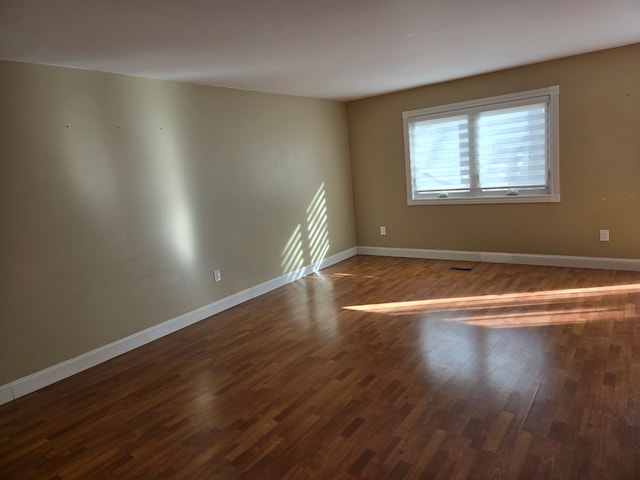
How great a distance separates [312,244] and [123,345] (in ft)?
8.81

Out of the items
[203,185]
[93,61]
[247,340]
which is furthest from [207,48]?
[247,340]

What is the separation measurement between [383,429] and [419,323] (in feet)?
4.81

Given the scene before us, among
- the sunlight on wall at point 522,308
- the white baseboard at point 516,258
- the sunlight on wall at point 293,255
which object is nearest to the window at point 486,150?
the white baseboard at point 516,258

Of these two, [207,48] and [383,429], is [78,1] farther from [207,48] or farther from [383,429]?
[383,429]

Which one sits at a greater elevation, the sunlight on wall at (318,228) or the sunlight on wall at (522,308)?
the sunlight on wall at (318,228)

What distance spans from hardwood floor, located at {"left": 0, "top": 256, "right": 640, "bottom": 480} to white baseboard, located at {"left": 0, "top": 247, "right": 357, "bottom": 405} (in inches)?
3.5

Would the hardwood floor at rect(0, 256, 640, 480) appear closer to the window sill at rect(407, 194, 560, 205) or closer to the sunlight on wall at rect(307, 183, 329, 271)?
the window sill at rect(407, 194, 560, 205)

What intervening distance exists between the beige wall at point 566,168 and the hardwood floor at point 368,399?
2.53 feet

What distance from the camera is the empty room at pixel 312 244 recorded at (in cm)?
219

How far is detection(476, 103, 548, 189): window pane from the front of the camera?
4730 mm

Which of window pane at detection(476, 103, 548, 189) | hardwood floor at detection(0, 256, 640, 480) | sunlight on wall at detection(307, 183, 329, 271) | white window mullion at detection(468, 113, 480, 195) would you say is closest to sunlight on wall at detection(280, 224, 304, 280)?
sunlight on wall at detection(307, 183, 329, 271)

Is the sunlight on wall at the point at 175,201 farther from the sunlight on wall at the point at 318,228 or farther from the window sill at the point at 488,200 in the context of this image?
the window sill at the point at 488,200

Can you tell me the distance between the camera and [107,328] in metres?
3.39

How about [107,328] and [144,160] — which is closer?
[107,328]
